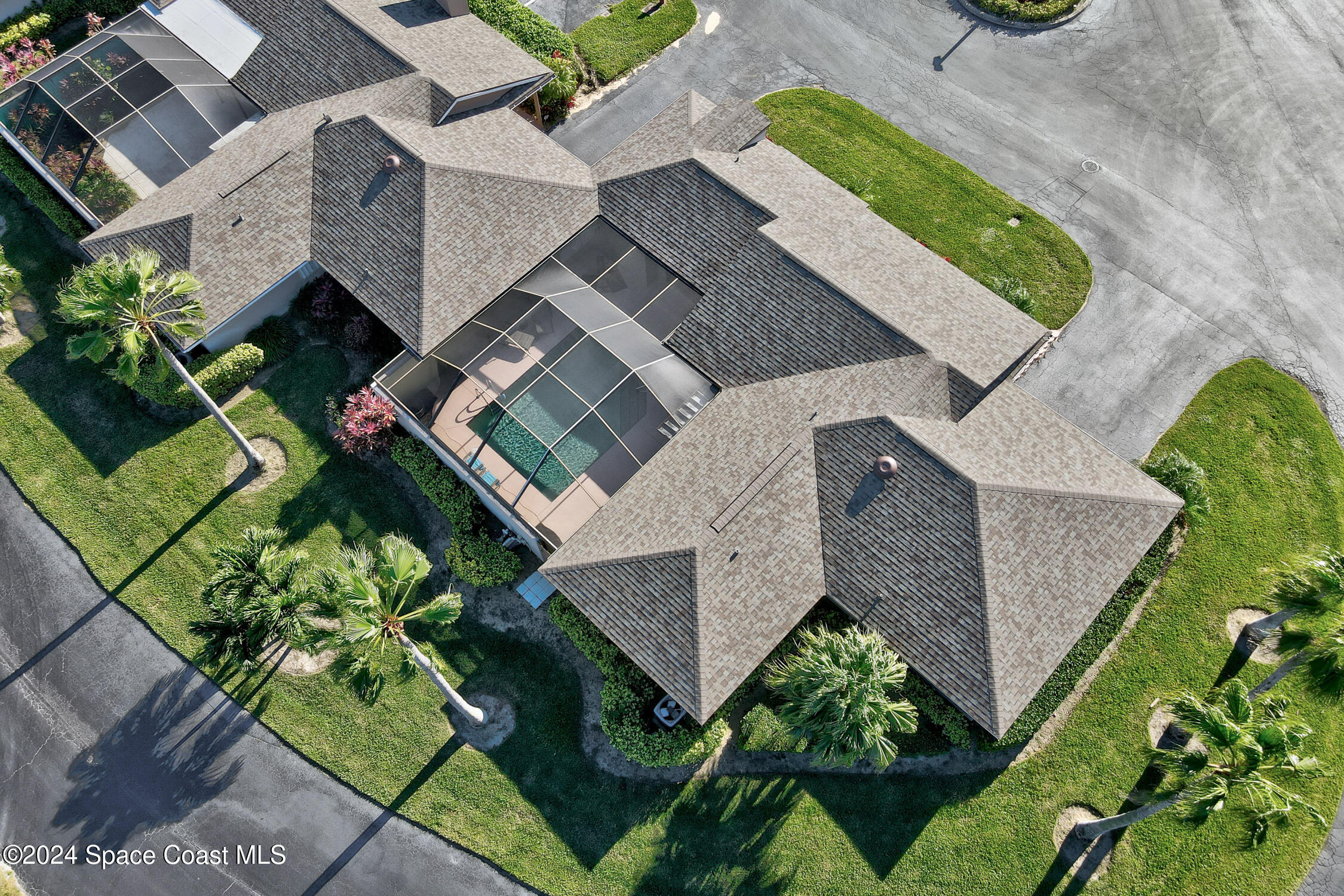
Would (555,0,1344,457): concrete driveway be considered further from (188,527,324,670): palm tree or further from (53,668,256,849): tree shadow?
(53,668,256,849): tree shadow

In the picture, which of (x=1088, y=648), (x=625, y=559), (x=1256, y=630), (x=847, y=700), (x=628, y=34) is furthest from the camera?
(x=628, y=34)

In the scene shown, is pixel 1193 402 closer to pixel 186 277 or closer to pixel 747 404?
pixel 747 404

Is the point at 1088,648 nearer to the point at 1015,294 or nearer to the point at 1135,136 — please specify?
the point at 1015,294

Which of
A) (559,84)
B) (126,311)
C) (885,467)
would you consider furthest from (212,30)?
(885,467)

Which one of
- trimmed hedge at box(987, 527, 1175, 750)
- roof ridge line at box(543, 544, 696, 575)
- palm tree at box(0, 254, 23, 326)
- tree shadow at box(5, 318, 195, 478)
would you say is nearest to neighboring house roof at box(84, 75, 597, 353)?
palm tree at box(0, 254, 23, 326)

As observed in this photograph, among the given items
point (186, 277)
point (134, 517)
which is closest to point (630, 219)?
point (186, 277)

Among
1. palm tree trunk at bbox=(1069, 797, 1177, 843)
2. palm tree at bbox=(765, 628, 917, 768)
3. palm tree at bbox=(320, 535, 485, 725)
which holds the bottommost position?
palm tree at bbox=(320, 535, 485, 725)
